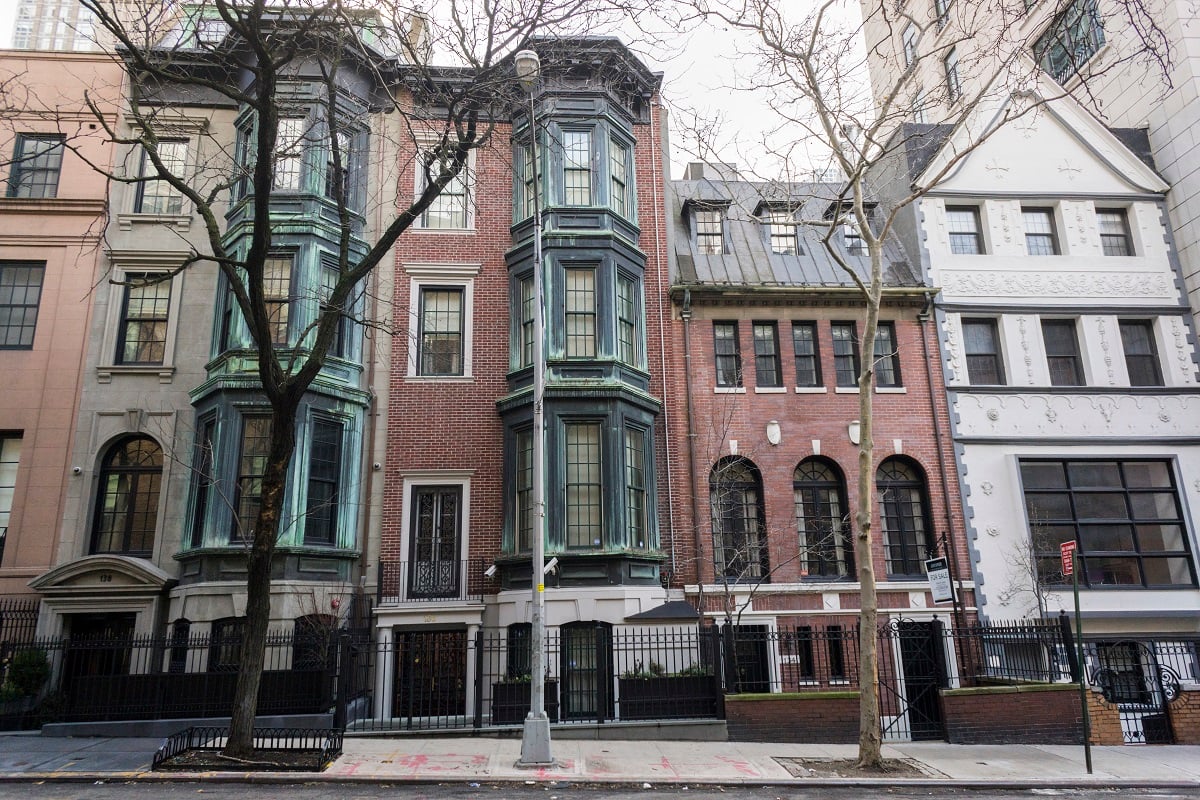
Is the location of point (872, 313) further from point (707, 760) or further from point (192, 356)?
point (192, 356)

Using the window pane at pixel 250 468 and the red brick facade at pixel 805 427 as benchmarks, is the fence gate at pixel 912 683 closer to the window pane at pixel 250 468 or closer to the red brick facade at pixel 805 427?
the red brick facade at pixel 805 427

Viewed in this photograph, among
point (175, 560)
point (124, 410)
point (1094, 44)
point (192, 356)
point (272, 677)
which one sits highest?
point (1094, 44)

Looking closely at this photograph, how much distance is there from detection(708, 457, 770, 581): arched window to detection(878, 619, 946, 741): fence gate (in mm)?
3269

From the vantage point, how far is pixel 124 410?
59.2 feet


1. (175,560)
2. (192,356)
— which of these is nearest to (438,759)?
(175,560)

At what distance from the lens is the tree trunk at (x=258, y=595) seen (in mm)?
10844

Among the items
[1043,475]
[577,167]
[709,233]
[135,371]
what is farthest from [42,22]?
[1043,475]

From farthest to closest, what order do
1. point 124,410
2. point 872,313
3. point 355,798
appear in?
point 124,410 → point 872,313 → point 355,798

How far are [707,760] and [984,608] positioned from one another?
967cm

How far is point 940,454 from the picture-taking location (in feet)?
64.1

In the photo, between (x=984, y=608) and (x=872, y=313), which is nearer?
(x=872, y=313)

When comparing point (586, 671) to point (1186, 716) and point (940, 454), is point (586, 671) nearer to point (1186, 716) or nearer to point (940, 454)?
point (940, 454)

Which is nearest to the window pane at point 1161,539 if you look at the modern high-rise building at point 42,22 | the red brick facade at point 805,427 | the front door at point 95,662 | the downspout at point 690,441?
the red brick facade at point 805,427

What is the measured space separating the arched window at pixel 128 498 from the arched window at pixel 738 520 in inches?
504
